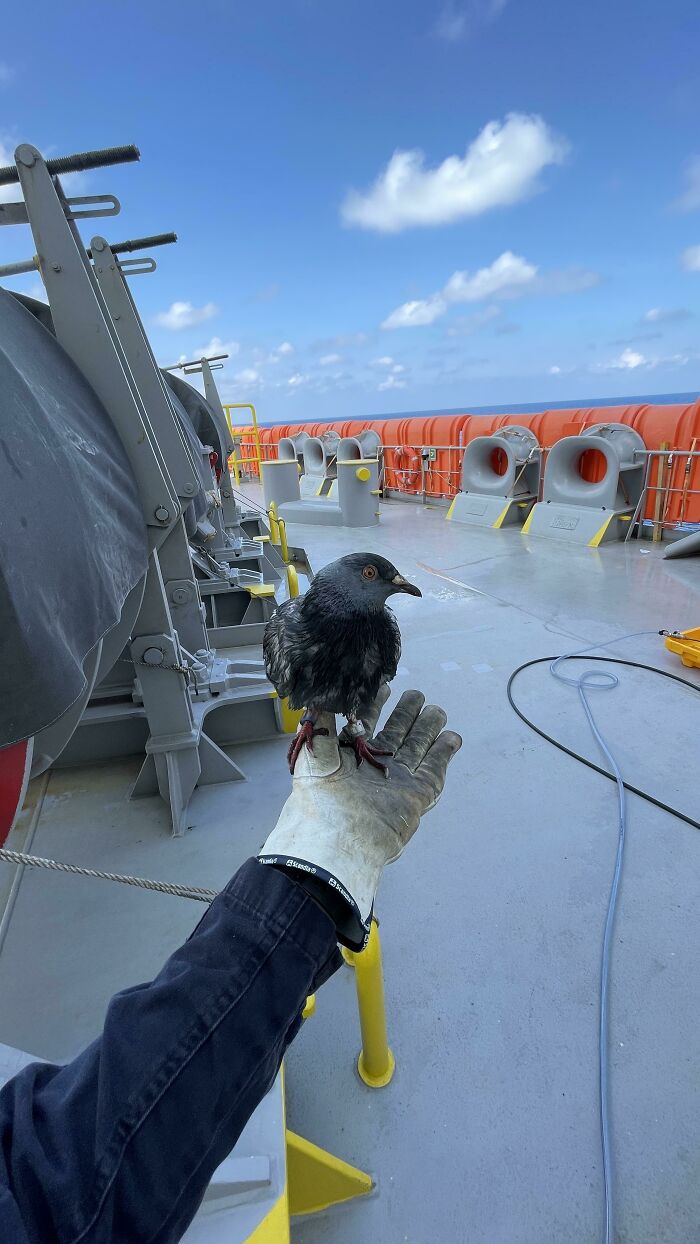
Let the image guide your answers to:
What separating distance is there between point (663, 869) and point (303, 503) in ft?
31.4

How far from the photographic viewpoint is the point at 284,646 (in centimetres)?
143

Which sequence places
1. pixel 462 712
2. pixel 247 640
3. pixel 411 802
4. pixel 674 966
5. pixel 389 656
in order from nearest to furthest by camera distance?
pixel 411 802 < pixel 389 656 < pixel 674 966 < pixel 462 712 < pixel 247 640

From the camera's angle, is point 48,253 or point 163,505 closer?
point 48,253

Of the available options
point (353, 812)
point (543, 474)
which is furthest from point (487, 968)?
point (543, 474)

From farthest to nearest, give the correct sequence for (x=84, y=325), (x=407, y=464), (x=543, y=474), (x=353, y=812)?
(x=407, y=464), (x=543, y=474), (x=84, y=325), (x=353, y=812)

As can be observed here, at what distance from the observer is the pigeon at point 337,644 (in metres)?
1.38

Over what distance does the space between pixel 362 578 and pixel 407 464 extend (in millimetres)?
11077

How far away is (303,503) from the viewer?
10.8m

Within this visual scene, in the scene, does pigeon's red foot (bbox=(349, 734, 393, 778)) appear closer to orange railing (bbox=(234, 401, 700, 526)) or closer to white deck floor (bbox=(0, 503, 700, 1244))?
white deck floor (bbox=(0, 503, 700, 1244))

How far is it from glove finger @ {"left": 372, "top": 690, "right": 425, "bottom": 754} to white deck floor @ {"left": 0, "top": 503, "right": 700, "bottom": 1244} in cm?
83

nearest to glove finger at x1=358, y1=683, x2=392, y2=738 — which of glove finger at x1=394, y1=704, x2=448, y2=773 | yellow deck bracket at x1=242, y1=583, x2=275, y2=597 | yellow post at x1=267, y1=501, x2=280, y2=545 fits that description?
glove finger at x1=394, y1=704, x2=448, y2=773

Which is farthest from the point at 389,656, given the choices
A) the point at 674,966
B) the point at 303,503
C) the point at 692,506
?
the point at 303,503

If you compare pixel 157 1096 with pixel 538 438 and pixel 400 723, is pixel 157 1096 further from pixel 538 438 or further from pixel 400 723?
pixel 538 438

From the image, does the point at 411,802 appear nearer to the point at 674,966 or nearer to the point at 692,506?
the point at 674,966
